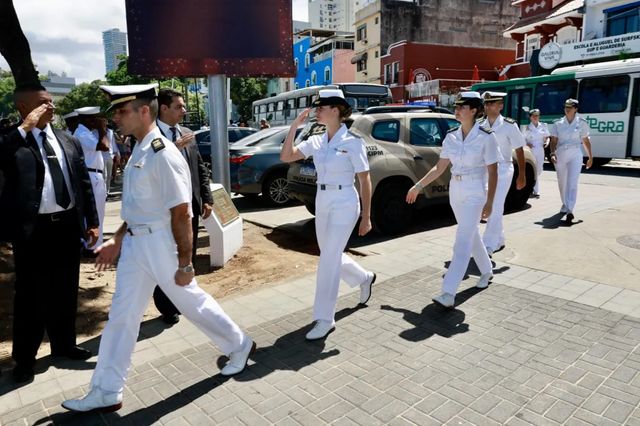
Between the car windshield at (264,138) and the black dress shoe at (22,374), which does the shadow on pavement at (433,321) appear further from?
the car windshield at (264,138)

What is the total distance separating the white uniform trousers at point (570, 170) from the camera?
7.70 meters

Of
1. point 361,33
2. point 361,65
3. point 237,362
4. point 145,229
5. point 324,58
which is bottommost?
point 237,362

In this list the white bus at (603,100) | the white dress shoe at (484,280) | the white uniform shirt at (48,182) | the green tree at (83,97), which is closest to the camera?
the white uniform shirt at (48,182)

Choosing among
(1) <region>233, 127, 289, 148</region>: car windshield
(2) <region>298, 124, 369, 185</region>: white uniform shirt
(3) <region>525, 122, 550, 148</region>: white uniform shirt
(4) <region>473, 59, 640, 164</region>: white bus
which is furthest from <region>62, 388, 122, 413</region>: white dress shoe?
(4) <region>473, 59, 640, 164</region>: white bus

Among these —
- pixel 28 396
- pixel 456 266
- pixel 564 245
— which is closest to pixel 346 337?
pixel 456 266

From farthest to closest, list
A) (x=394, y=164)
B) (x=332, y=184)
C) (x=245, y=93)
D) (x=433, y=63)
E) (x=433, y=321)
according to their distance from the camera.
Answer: (x=245, y=93) < (x=433, y=63) < (x=394, y=164) < (x=433, y=321) < (x=332, y=184)

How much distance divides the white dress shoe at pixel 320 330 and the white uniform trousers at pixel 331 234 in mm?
34

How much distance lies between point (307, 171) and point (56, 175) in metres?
4.49

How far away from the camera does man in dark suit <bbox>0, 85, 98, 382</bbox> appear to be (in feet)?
10.4

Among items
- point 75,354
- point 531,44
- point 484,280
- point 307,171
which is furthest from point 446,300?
point 531,44

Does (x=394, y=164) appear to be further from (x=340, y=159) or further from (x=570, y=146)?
(x=340, y=159)

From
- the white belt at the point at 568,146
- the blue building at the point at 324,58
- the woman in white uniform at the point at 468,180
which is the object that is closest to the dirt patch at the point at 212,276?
the woman in white uniform at the point at 468,180

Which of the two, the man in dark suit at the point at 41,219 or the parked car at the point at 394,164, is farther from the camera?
the parked car at the point at 394,164

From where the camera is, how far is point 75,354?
3674 mm
